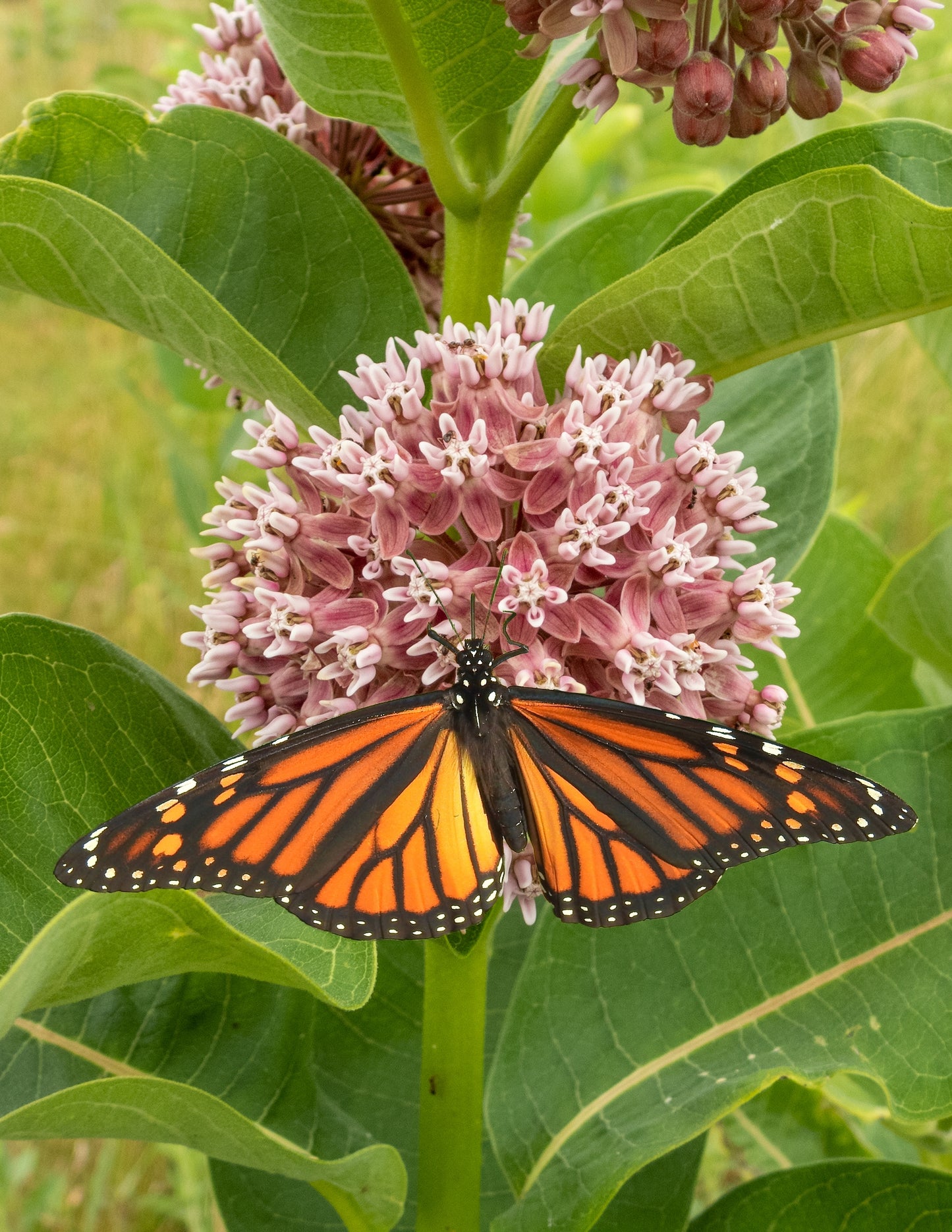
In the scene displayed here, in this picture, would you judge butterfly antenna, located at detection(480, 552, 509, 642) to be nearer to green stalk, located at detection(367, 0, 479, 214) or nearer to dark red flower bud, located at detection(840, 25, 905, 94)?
green stalk, located at detection(367, 0, 479, 214)

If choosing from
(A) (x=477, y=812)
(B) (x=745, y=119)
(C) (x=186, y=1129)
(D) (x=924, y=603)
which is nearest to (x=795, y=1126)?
(D) (x=924, y=603)

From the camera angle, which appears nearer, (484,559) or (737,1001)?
(484,559)

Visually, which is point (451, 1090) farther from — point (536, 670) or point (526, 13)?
point (526, 13)

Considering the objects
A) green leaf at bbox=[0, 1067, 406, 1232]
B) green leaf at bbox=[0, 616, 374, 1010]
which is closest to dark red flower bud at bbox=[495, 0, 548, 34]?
green leaf at bbox=[0, 616, 374, 1010]

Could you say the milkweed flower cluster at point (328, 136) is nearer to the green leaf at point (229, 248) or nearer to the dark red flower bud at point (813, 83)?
the green leaf at point (229, 248)

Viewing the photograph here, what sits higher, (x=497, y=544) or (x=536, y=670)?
(x=497, y=544)

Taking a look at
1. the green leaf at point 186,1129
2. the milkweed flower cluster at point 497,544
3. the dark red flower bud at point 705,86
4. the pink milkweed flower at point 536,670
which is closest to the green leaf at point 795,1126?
the green leaf at point 186,1129

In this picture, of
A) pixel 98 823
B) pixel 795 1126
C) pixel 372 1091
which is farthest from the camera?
pixel 795 1126
